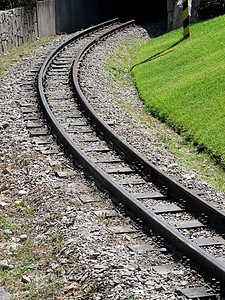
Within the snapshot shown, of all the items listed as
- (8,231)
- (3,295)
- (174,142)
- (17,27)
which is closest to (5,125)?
(174,142)

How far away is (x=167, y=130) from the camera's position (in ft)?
37.9

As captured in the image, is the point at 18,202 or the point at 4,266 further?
the point at 18,202

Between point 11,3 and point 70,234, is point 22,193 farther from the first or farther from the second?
point 11,3

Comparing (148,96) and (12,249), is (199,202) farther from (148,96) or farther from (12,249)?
(148,96)

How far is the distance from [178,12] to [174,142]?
11.8 metres

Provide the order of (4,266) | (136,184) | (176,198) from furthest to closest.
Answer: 1. (136,184)
2. (176,198)
3. (4,266)

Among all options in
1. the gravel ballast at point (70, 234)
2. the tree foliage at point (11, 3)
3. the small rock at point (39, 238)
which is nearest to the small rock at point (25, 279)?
the gravel ballast at point (70, 234)

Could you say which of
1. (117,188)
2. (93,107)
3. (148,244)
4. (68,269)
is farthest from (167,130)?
(68,269)

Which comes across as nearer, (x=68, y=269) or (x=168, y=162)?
(x=68, y=269)

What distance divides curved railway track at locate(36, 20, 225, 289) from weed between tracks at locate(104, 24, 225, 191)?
0.99m

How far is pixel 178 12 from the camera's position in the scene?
69.3 ft

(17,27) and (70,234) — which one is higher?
(17,27)

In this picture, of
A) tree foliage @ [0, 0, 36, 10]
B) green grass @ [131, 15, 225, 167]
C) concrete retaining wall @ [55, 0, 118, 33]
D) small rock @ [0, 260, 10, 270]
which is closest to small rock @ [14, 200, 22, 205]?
small rock @ [0, 260, 10, 270]

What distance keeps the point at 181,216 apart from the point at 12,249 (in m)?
2.39
